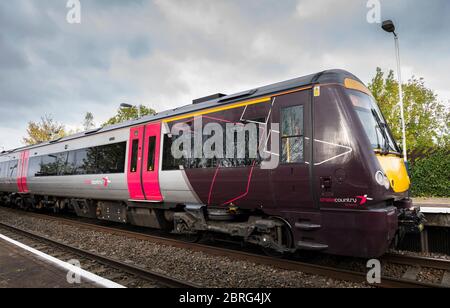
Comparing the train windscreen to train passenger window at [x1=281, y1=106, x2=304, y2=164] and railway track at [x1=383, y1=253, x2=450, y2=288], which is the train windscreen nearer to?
train passenger window at [x1=281, y1=106, x2=304, y2=164]

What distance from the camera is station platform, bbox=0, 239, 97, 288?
4.73 metres

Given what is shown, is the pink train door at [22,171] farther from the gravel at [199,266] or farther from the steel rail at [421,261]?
the steel rail at [421,261]

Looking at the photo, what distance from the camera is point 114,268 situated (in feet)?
18.9

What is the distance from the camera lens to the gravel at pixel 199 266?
4777 mm

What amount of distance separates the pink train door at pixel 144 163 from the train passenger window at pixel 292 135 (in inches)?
140

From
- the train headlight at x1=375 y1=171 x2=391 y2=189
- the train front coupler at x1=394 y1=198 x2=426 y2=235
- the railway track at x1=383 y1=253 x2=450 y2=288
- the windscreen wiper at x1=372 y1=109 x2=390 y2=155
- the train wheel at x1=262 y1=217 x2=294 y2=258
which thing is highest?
the windscreen wiper at x1=372 y1=109 x2=390 y2=155

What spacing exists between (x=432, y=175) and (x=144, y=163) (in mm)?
14109

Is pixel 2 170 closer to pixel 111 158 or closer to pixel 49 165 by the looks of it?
pixel 49 165

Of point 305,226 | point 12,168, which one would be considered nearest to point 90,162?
point 305,226

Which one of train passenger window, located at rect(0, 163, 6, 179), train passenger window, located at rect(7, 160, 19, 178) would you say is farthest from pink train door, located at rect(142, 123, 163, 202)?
train passenger window, located at rect(0, 163, 6, 179)

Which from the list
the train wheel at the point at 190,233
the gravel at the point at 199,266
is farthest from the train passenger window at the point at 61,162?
the train wheel at the point at 190,233

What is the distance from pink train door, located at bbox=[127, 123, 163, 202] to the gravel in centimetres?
128

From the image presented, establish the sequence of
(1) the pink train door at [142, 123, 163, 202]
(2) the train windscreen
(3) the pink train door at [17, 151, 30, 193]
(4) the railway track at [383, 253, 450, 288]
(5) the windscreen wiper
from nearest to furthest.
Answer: (4) the railway track at [383, 253, 450, 288], (2) the train windscreen, (5) the windscreen wiper, (1) the pink train door at [142, 123, 163, 202], (3) the pink train door at [17, 151, 30, 193]

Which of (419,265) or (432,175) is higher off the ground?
(432,175)
